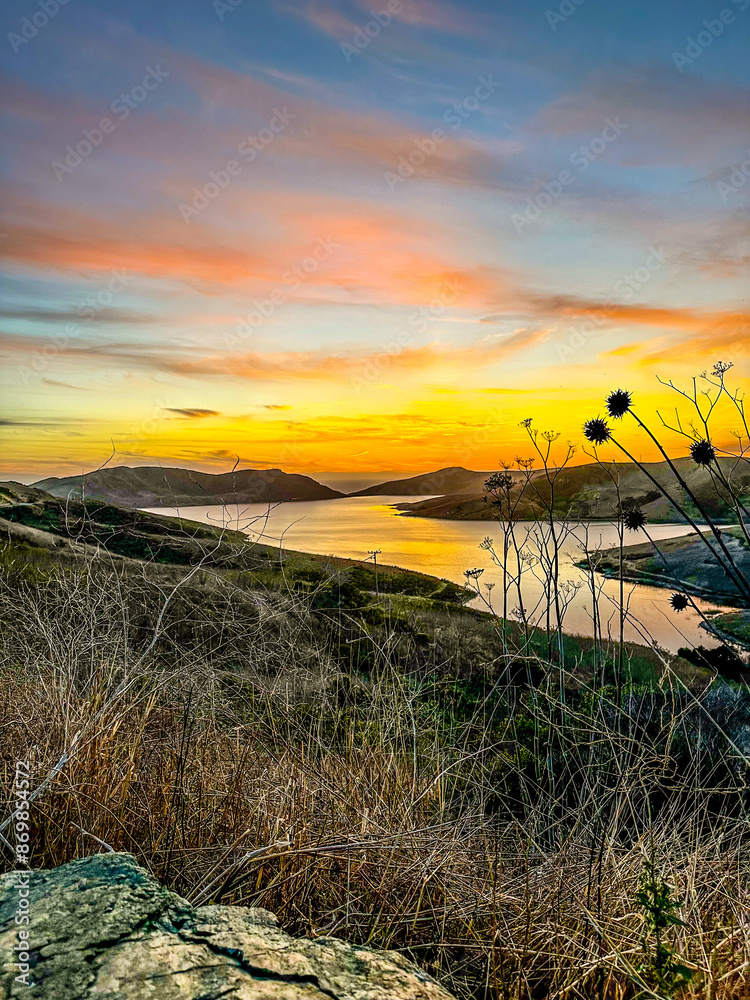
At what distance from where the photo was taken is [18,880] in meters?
1.59

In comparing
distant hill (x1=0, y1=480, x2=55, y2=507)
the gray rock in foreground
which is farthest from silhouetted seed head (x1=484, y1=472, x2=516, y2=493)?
distant hill (x1=0, y1=480, x2=55, y2=507)

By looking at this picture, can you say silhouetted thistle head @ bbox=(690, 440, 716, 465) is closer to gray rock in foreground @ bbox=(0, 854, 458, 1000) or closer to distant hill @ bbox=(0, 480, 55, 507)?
gray rock in foreground @ bbox=(0, 854, 458, 1000)

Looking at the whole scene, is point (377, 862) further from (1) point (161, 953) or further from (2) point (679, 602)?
(2) point (679, 602)

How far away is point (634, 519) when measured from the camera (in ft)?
15.3

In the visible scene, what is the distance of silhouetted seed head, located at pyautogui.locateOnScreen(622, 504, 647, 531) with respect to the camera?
4.59m

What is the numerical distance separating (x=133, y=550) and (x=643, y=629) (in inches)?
473

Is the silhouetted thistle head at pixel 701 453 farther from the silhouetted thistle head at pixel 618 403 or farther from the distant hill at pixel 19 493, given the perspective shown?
the distant hill at pixel 19 493

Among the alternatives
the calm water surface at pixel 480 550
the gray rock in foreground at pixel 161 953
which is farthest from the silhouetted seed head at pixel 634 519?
the gray rock in foreground at pixel 161 953

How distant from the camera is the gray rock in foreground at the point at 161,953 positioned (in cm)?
128

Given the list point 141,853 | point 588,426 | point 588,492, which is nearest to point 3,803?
point 141,853

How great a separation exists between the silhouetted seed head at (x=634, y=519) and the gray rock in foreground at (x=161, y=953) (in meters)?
3.63

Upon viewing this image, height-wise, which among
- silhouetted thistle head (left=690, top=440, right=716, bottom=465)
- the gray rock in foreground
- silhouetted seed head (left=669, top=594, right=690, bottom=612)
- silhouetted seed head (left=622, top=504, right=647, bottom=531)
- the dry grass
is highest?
silhouetted thistle head (left=690, top=440, right=716, bottom=465)

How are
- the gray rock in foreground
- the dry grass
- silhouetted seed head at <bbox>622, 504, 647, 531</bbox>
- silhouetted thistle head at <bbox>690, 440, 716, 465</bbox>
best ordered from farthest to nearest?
silhouetted seed head at <bbox>622, 504, 647, 531</bbox> → silhouetted thistle head at <bbox>690, 440, 716, 465</bbox> → the dry grass → the gray rock in foreground

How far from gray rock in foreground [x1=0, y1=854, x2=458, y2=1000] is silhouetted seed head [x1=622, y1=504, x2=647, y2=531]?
363 cm
